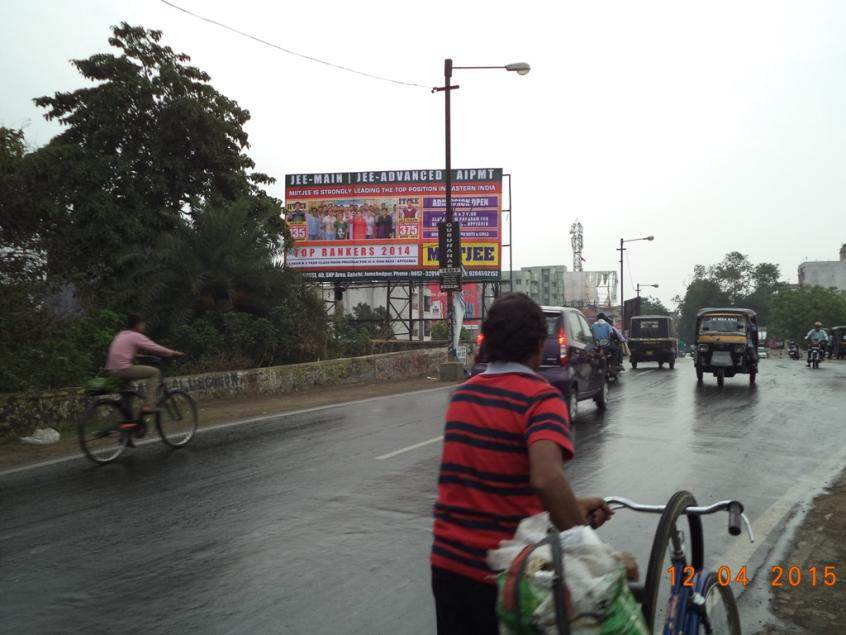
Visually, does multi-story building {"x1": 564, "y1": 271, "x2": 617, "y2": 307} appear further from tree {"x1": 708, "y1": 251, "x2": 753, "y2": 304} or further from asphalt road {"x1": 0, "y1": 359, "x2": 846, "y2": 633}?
asphalt road {"x1": 0, "y1": 359, "x2": 846, "y2": 633}

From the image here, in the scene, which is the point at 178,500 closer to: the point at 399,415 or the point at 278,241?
the point at 399,415

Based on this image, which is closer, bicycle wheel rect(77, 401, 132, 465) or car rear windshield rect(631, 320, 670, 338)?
bicycle wheel rect(77, 401, 132, 465)

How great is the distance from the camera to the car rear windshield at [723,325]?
20422 millimetres

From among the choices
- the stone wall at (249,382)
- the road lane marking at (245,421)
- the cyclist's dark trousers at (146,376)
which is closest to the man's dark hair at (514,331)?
the road lane marking at (245,421)

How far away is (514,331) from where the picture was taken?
8.64ft

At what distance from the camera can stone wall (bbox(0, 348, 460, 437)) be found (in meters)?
11.4

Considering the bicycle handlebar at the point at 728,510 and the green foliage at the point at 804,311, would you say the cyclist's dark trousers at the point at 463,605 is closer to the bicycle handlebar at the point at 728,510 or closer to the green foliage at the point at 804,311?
the bicycle handlebar at the point at 728,510

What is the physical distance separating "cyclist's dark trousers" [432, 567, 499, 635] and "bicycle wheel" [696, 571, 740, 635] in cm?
94

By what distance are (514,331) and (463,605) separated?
0.95 metres

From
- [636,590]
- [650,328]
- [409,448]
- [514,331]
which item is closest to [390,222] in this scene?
[650,328]

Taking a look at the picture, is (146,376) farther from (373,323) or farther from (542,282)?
(542,282)

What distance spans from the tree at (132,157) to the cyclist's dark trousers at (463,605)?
18.6 m

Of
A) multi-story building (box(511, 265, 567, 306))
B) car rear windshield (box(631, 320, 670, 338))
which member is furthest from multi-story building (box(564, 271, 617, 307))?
car rear windshield (box(631, 320, 670, 338))
